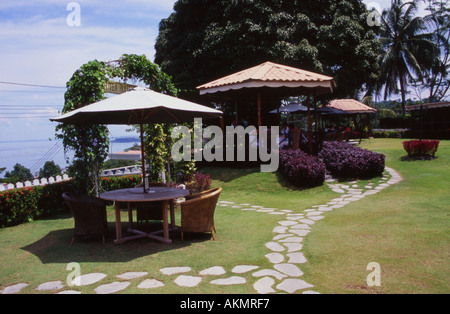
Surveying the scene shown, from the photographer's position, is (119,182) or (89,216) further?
(119,182)

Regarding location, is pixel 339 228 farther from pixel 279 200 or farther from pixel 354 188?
pixel 354 188

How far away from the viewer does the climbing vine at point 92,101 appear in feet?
26.9

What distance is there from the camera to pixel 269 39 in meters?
16.7

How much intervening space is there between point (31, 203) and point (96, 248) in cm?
338

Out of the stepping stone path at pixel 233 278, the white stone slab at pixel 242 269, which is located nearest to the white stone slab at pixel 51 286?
the stepping stone path at pixel 233 278

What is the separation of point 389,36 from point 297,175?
90.7 ft

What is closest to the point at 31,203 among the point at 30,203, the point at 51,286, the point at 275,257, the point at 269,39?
the point at 30,203

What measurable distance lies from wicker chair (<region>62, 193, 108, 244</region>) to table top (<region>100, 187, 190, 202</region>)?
0.21 m

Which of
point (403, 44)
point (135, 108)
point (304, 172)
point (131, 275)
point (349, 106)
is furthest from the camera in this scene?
point (403, 44)

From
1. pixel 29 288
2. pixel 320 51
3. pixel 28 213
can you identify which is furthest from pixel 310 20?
pixel 29 288

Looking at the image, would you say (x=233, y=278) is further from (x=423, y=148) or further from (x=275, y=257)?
(x=423, y=148)

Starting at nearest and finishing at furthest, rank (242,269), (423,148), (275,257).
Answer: (242,269), (275,257), (423,148)

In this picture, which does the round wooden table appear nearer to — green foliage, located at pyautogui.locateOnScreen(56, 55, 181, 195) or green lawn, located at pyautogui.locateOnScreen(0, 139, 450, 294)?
green lawn, located at pyautogui.locateOnScreen(0, 139, 450, 294)

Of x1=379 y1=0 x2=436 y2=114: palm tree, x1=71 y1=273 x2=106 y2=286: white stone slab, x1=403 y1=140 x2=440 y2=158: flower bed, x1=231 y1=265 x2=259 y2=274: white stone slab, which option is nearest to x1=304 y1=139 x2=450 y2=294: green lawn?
x1=231 y1=265 x2=259 y2=274: white stone slab
